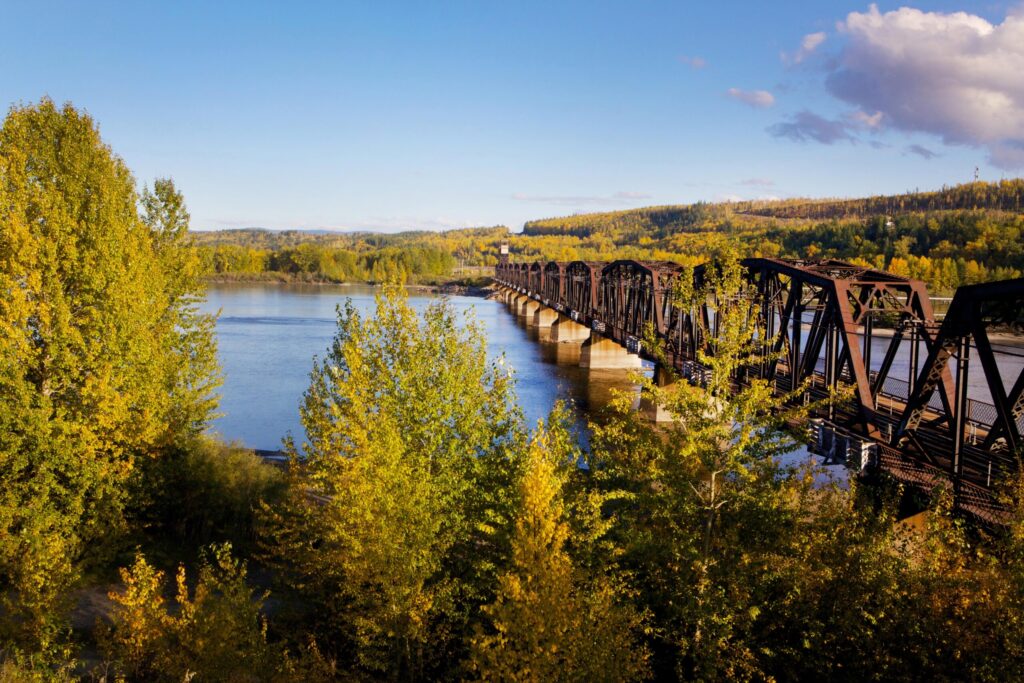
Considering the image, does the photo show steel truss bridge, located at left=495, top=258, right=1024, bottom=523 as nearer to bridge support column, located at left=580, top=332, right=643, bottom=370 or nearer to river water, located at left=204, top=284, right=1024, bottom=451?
river water, located at left=204, top=284, right=1024, bottom=451

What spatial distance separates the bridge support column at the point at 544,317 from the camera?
109 meters

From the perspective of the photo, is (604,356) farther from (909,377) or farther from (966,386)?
(966,386)

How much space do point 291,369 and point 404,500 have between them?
44706 mm

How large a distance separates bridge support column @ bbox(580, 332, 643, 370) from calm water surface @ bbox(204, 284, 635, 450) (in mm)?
1617

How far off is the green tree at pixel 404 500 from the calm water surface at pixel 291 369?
113 inches

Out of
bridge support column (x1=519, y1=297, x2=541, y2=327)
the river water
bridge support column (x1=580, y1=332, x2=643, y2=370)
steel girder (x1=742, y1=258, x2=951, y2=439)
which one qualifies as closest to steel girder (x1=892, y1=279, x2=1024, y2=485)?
steel girder (x1=742, y1=258, x2=951, y2=439)

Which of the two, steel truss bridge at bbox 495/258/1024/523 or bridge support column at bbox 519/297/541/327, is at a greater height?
steel truss bridge at bbox 495/258/1024/523

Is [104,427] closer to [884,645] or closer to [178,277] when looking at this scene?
[178,277]

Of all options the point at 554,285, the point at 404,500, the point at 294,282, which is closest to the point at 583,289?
the point at 554,285

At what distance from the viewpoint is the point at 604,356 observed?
2820 inches

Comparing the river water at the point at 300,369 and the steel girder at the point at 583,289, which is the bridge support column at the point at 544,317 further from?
the steel girder at the point at 583,289

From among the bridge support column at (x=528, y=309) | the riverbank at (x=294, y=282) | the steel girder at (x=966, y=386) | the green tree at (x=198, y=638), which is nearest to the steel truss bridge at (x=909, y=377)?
the steel girder at (x=966, y=386)

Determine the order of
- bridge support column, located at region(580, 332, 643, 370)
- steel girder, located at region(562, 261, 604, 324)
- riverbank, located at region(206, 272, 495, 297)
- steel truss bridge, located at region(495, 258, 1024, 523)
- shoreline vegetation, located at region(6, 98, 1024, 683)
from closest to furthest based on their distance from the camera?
shoreline vegetation, located at region(6, 98, 1024, 683) → steel truss bridge, located at region(495, 258, 1024, 523) → bridge support column, located at region(580, 332, 643, 370) → steel girder, located at region(562, 261, 604, 324) → riverbank, located at region(206, 272, 495, 297)

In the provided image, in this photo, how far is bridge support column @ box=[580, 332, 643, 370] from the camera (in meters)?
70.9
